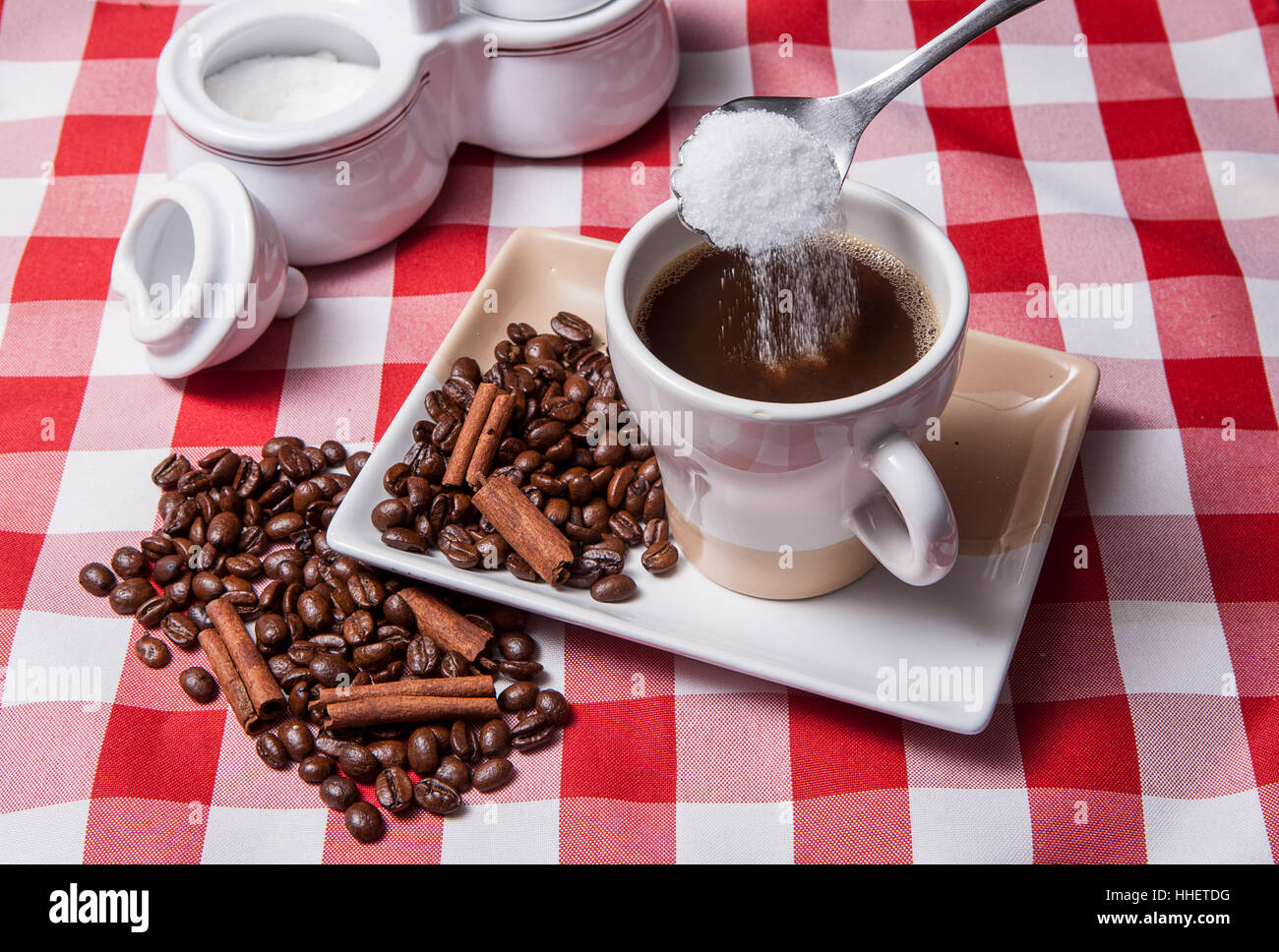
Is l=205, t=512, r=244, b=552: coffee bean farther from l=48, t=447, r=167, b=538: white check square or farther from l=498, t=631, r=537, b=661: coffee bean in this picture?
l=498, t=631, r=537, b=661: coffee bean

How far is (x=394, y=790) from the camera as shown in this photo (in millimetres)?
1187

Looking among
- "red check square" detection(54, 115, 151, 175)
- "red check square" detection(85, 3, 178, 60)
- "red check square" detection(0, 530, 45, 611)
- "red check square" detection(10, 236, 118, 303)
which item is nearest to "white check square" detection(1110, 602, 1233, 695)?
"red check square" detection(0, 530, 45, 611)

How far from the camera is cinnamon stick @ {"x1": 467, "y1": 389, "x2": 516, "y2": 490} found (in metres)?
1.34

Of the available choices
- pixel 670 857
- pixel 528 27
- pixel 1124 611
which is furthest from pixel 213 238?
pixel 1124 611

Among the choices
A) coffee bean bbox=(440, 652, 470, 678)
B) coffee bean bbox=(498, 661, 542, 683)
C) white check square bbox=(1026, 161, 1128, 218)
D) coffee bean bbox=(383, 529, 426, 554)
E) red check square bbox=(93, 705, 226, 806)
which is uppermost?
coffee bean bbox=(383, 529, 426, 554)

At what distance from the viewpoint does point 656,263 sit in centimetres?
119

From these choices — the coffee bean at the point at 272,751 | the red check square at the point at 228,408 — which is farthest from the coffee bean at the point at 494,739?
the red check square at the point at 228,408

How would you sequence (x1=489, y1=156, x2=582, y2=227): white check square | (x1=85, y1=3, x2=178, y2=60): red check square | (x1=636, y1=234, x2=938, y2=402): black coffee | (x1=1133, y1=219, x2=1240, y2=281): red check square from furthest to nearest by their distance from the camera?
(x1=85, y1=3, x2=178, y2=60): red check square
(x1=489, y1=156, x2=582, y2=227): white check square
(x1=1133, y1=219, x2=1240, y2=281): red check square
(x1=636, y1=234, x2=938, y2=402): black coffee

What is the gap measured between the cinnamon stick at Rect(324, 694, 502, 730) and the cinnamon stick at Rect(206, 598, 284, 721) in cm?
7

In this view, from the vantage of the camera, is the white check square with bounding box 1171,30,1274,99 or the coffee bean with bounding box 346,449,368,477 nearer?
the coffee bean with bounding box 346,449,368,477

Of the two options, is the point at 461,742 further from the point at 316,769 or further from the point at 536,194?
the point at 536,194

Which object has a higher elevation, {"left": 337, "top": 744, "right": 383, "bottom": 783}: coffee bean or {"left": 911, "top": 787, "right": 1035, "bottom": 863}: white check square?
{"left": 337, "top": 744, "right": 383, "bottom": 783}: coffee bean

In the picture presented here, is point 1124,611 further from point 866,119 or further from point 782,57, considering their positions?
point 782,57

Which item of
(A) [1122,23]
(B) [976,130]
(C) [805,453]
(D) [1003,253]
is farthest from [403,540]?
(A) [1122,23]
